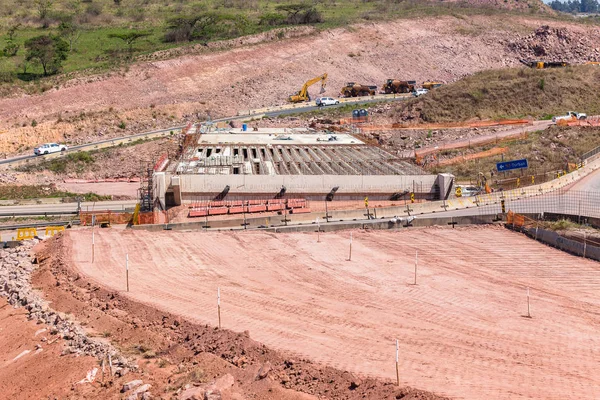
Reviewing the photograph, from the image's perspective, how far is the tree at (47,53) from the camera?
74750 mm

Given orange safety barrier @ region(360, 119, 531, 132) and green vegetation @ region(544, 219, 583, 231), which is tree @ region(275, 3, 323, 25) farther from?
green vegetation @ region(544, 219, 583, 231)

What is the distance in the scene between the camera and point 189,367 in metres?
16.6

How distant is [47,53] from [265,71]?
2230cm

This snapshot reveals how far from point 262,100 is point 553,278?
53.5 m

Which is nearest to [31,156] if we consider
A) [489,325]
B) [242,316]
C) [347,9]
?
[242,316]

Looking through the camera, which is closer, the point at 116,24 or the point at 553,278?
the point at 553,278

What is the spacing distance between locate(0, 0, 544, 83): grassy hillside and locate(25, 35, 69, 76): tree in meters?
0.82

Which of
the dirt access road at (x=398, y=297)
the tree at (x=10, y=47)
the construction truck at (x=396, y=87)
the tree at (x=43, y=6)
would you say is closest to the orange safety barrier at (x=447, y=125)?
the construction truck at (x=396, y=87)

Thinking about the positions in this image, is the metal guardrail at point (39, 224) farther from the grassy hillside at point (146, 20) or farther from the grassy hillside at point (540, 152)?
the grassy hillside at point (146, 20)

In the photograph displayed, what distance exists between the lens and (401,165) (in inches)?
1699

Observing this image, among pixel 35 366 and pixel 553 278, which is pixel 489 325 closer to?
pixel 553 278

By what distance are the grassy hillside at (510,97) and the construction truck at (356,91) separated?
36.5 ft

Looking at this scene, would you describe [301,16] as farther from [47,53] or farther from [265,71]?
[47,53]

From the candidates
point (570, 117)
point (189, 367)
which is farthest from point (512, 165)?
point (189, 367)
